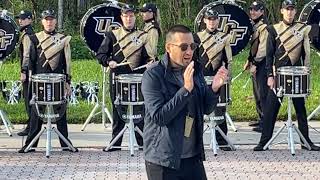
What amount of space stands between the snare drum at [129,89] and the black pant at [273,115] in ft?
6.28

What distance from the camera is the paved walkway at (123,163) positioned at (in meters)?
10.1

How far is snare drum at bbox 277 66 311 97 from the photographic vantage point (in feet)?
36.2

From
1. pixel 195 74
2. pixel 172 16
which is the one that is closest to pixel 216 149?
pixel 195 74

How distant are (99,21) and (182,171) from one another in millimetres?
7390

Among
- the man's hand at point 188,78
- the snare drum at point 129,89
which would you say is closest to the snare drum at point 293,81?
the snare drum at point 129,89

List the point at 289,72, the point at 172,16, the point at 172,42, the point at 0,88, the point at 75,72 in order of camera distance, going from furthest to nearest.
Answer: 1. the point at 172,16
2. the point at 75,72
3. the point at 0,88
4. the point at 289,72
5. the point at 172,42

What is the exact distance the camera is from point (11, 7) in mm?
29438

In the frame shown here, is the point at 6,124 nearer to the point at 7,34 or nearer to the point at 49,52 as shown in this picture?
the point at 7,34

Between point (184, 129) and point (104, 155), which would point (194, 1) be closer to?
point (104, 155)

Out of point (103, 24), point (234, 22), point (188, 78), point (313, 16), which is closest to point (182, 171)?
point (188, 78)

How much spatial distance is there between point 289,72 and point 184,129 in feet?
17.2

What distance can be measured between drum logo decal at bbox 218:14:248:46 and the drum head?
1700 mm

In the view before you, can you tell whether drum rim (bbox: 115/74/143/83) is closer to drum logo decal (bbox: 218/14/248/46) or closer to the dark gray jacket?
drum logo decal (bbox: 218/14/248/46)

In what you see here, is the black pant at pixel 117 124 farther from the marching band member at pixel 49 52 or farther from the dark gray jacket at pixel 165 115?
the dark gray jacket at pixel 165 115
